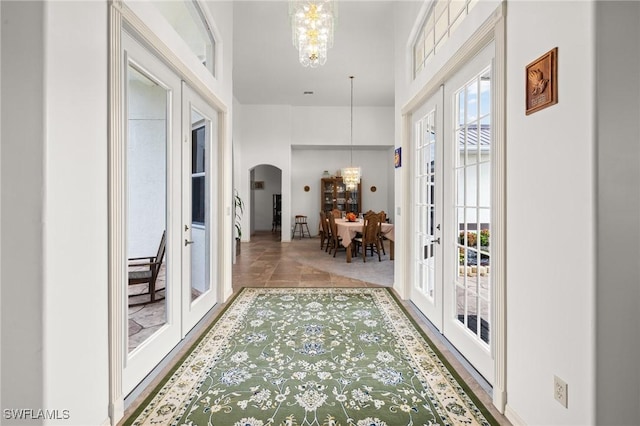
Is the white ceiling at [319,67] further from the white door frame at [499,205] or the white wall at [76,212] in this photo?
the white wall at [76,212]

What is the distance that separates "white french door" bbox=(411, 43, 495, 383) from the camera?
2172 millimetres

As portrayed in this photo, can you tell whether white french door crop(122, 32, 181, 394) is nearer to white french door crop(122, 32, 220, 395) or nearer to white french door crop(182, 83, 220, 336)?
white french door crop(122, 32, 220, 395)

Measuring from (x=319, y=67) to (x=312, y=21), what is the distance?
10.4 feet

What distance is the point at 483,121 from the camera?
217 centimetres

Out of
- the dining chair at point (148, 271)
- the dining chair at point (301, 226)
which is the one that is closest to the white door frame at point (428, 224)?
the dining chair at point (148, 271)

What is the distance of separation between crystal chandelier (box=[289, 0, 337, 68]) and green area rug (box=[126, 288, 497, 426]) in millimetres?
3034

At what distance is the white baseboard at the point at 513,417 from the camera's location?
1628 mm

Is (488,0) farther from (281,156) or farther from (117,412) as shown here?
(281,156)

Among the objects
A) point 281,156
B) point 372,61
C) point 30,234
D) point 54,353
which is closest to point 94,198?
point 30,234

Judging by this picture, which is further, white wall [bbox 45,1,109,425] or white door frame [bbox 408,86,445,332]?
white door frame [bbox 408,86,445,332]

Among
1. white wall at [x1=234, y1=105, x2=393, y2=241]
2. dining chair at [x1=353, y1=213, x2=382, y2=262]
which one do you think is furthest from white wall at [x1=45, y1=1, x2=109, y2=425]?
white wall at [x1=234, y1=105, x2=393, y2=241]

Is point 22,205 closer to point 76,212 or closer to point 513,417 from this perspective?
point 76,212

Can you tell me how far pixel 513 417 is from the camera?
5.49ft

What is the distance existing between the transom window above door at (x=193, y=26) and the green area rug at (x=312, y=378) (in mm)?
2530
